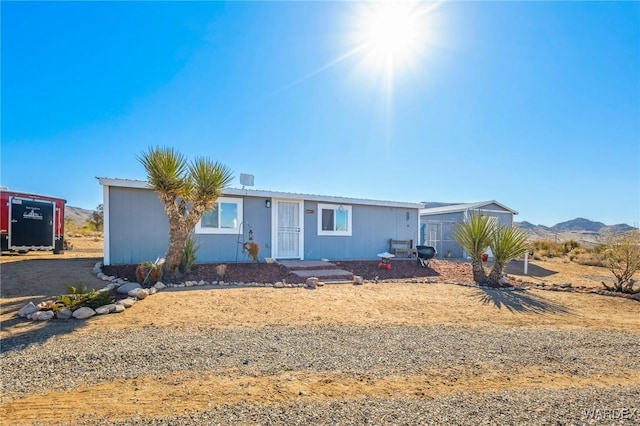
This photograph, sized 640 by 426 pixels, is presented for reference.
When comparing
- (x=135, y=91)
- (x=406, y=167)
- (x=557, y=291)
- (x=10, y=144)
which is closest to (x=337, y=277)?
(x=557, y=291)

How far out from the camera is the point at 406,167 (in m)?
17.0

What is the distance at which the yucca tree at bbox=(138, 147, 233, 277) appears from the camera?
6934 mm

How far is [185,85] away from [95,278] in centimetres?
661

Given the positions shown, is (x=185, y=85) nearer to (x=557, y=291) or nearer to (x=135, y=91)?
(x=135, y=91)

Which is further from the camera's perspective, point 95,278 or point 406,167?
point 406,167

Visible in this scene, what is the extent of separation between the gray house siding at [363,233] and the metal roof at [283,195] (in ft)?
0.84

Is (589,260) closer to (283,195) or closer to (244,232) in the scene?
(283,195)

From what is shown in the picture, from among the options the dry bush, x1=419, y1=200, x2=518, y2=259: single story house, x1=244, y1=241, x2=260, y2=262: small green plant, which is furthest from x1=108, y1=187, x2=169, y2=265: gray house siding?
the dry bush

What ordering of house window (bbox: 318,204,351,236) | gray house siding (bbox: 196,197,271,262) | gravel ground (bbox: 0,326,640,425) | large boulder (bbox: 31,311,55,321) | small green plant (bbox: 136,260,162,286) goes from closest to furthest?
gravel ground (bbox: 0,326,640,425) → large boulder (bbox: 31,311,55,321) → small green plant (bbox: 136,260,162,286) → gray house siding (bbox: 196,197,271,262) → house window (bbox: 318,204,351,236)

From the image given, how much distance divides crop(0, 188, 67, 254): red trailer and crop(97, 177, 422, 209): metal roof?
5854 millimetres

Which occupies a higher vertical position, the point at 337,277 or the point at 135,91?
the point at 135,91

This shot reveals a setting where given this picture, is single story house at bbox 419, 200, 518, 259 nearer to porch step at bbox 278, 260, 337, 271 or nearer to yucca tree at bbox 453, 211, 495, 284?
yucca tree at bbox 453, 211, 495, 284

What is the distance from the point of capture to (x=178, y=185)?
710 cm

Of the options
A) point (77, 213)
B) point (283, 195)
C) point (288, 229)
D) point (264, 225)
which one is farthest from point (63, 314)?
point (77, 213)
